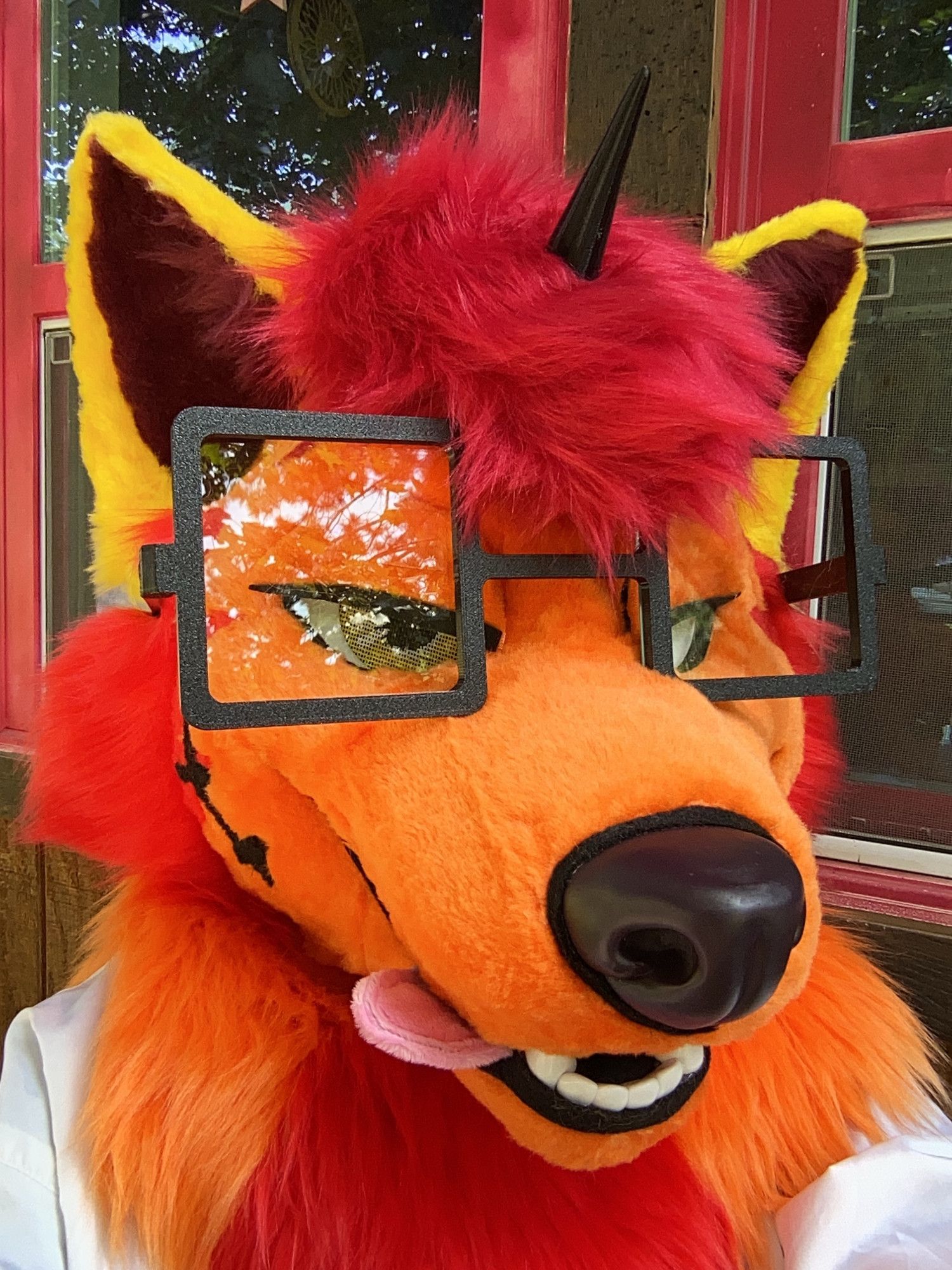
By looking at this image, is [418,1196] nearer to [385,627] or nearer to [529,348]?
[385,627]

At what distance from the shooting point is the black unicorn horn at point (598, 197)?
44 centimetres

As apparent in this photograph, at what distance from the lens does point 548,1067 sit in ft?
1.46

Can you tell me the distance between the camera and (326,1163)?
1.71 ft

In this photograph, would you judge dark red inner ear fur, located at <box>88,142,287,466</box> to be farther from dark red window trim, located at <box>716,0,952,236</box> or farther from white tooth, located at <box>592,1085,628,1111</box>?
dark red window trim, located at <box>716,0,952,236</box>

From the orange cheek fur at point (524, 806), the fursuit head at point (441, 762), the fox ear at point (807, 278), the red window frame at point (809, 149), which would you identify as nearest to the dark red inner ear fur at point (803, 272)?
the fox ear at point (807, 278)

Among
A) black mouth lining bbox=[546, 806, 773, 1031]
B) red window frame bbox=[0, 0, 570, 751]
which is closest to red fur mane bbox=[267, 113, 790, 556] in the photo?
black mouth lining bbox=[546, 806, 773, 1031]

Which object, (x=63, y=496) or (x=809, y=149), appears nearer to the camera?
(x=809, y=149)

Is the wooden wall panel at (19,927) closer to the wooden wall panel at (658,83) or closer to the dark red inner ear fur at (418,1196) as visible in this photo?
the dark red inner ear fur at (418,1196)

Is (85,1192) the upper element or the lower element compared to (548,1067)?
lower

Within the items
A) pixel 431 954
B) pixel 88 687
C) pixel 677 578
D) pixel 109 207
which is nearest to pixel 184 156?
pixel 109 207

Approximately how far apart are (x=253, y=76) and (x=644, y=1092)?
5.20ft

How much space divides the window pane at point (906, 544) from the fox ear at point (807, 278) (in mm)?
287

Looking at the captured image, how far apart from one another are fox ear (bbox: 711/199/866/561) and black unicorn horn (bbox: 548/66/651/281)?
28 centimetres

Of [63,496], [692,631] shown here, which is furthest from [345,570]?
[63,496]
